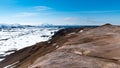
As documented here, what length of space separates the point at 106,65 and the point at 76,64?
213 centimetres

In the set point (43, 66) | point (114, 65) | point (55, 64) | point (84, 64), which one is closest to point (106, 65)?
point (114, 65)

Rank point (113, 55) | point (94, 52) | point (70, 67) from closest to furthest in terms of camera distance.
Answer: point (70, 67) < point (113, 55) < point (94, 52)

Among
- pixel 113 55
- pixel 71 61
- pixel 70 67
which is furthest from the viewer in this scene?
pixel 113 55

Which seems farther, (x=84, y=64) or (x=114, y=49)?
(x=114, y=49)

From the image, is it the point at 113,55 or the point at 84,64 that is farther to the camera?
the point at 113,55

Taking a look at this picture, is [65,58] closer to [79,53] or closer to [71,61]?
[71,61]

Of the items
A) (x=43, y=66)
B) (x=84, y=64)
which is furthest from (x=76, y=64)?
(x=43, y=66)

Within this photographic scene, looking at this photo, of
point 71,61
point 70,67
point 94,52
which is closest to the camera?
point 70,67

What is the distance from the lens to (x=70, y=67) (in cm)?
1316

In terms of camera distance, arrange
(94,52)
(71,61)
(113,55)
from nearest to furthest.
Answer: (71,61), (113,55), (94,52)

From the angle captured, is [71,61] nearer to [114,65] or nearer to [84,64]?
[84,64]

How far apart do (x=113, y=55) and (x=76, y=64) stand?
4.15 m

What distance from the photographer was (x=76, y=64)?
13.7m

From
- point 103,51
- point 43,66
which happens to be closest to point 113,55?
point 103,51
